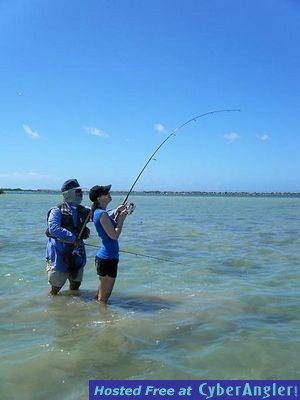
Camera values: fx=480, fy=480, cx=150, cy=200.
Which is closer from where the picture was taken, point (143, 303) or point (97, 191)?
point (97, 191)

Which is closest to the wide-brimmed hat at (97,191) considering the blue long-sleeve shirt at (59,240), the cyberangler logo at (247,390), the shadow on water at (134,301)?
the blue long-sleeve shirt at (59,240)

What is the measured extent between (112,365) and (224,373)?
1283 mm

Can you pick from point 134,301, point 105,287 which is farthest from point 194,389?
point 134,301

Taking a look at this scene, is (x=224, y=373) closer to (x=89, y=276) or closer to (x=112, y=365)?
(x=112, y=365)

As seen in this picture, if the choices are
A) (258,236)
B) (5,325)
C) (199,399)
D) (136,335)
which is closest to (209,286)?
(136,335)

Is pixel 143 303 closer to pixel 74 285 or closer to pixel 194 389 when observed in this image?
pixel 74 285

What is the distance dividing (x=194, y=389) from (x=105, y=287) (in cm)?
311

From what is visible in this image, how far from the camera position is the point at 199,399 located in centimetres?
444

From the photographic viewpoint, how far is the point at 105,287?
7.54m

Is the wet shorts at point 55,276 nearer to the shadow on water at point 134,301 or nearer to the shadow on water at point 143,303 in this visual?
the shadow on water at point 134,301

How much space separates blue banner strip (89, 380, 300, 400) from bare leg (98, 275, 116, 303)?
2390 millimetres

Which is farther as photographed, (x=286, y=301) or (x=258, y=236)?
(x=258, y=236)

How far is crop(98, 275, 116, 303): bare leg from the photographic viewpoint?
738cm

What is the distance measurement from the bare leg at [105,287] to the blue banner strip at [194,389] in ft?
7.84
